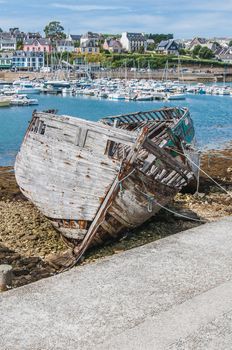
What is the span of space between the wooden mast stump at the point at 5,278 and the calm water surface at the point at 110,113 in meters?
15.6

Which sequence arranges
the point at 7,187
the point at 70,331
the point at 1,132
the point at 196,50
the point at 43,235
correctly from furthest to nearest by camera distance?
the point at 196,50 < the point at 1,132 < the point at 7,187 < the point at 43,235 < the point at 70,331

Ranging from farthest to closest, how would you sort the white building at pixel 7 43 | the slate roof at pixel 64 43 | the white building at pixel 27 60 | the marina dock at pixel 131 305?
the white building at pixel 7 43 < the slate roof at pixel 64 43 < the white building at pixel 27 60 < the marina dock at pixel 131 305

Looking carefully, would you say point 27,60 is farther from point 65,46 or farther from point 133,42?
point 133,42

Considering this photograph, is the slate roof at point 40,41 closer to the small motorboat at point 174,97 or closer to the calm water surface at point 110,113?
the calm water surface at point 110,113

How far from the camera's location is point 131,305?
6871 millimetres

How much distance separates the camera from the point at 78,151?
988cm

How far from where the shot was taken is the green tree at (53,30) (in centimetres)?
14188

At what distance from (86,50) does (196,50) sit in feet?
108

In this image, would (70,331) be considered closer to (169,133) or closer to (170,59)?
(169,133)

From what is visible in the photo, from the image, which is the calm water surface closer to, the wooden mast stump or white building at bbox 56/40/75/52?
the wooden mast stump

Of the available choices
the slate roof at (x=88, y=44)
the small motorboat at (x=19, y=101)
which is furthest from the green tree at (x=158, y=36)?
the small motorboat at (x=19, y=101)

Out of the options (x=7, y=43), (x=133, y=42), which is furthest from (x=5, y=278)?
(x=133, y=42)

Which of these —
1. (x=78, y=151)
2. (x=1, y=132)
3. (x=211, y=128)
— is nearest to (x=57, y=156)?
(x=78, y=151)

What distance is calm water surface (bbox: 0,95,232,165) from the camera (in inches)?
1258
